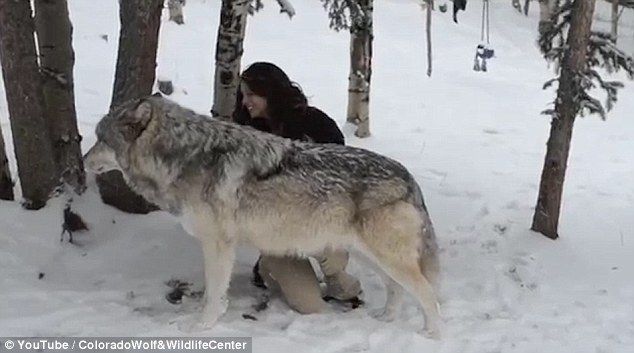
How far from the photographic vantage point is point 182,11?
20.0 metres

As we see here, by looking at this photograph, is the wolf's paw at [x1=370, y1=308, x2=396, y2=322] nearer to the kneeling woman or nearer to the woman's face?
the kneeling woman

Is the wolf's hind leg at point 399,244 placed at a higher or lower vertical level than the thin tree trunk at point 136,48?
lower

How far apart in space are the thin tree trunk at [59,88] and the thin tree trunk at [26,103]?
0.15 metres

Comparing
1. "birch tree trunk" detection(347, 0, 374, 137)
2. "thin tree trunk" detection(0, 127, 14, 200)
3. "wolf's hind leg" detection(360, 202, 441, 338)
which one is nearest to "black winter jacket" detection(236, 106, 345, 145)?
"wolf's hind leg" detection(360, 202, 441, 338)

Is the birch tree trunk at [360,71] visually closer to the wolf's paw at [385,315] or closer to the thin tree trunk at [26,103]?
the thin tree trunk at [26,103]

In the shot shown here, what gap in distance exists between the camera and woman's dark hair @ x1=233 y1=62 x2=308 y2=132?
14.6ft

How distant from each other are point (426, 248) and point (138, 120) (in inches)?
67.6

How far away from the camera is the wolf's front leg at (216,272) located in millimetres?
4113

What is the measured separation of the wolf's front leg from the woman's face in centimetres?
90

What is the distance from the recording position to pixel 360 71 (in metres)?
9.83

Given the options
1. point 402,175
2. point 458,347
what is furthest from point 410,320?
point 402,175

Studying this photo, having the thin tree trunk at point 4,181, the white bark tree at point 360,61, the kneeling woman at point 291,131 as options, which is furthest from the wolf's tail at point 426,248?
the white bark tree at point 360,61

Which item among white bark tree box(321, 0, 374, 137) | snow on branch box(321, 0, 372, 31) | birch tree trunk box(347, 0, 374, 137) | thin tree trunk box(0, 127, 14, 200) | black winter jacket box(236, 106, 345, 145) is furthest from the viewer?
birch tree trunk box(347, 0, 374, 137)

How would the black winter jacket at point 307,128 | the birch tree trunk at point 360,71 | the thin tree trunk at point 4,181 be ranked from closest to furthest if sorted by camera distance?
1. the black winter jacket at point 307,128
2. the thin tree trunk at point 4,181
3. the birch tree trunk at point 360,71
